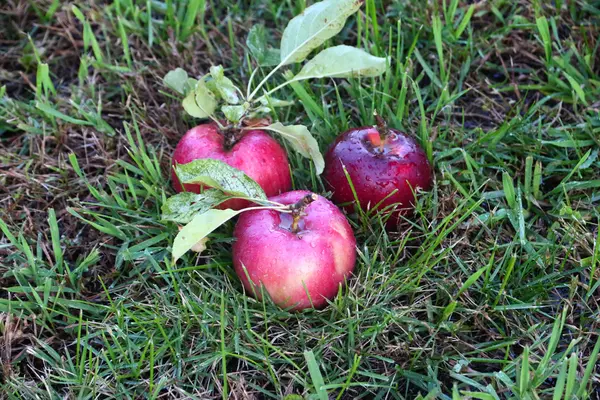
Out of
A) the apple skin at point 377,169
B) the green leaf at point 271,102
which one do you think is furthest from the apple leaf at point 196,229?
the green leaf at point 271,102

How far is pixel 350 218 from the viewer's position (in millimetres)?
2342

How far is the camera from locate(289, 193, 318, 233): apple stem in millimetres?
1930

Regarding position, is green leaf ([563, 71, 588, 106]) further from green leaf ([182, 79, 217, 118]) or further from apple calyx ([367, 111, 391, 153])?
green leaf ([182, 79, 217, 118])

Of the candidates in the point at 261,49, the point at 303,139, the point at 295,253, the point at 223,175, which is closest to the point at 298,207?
the point at 295,253

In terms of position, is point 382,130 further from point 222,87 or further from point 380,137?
point 222,87

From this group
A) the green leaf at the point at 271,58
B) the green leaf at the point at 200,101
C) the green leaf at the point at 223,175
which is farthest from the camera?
the green leaf at the point at 271,58

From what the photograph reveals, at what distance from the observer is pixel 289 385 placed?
1.93 metres

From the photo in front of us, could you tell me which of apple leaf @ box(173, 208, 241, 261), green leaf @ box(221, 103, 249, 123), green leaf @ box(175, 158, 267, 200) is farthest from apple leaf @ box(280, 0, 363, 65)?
apple leaf @ box(173, 208, 241, 261)

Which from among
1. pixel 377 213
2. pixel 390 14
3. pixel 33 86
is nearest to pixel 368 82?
pixel 390 14

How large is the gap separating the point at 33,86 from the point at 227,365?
1516 mm

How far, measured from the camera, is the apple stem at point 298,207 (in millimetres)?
1930

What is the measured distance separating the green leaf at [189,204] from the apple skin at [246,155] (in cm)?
12

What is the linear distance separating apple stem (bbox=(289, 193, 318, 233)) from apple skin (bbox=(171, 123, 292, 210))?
0.87ft

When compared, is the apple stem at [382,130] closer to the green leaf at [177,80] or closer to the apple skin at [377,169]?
the apple skin at [377,169]
